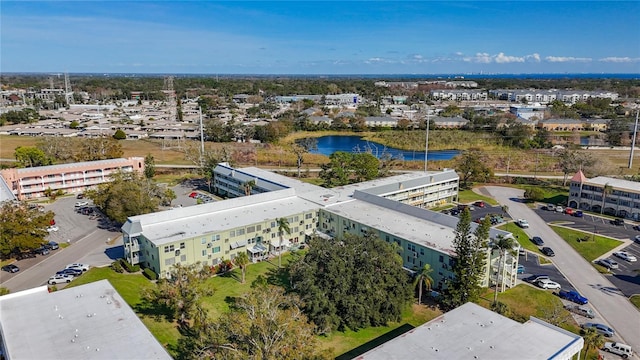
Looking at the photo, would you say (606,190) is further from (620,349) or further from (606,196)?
(620,349)

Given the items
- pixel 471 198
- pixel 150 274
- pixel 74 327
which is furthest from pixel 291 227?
pixel 471 198

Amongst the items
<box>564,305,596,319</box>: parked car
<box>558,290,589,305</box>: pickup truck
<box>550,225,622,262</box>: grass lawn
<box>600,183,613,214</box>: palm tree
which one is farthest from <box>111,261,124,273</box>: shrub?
<box>600,183,613,214</box>: palm tree

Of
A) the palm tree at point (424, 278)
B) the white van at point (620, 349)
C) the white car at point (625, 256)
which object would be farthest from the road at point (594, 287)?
the palm tree at point (424, 278)

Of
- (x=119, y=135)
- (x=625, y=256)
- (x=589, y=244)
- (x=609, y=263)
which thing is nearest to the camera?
(x=609, y=263)

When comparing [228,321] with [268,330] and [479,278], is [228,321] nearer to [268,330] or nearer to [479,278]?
[268,330]

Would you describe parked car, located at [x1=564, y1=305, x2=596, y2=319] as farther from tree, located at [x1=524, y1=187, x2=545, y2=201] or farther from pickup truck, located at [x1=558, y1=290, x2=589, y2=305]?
tree, located at [x1=524, y1=187, x2=545, y2=201]

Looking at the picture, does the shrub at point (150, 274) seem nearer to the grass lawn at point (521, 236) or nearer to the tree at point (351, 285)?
the tree at point (351, 285)

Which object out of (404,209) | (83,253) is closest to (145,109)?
(83,253)
